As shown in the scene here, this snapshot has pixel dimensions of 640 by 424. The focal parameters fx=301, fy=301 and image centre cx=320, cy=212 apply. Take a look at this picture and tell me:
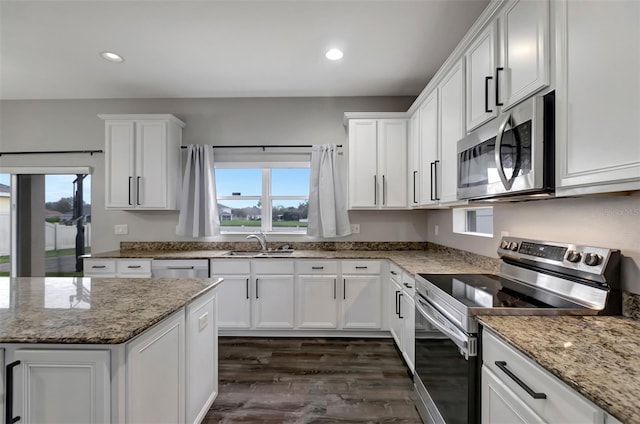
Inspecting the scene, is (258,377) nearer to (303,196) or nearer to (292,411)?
(292,411)

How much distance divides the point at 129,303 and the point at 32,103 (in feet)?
13.0

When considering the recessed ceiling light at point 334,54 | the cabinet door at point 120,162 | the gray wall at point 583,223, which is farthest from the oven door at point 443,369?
the cabinet door at point 120,162

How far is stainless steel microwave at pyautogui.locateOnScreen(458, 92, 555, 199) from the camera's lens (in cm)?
124

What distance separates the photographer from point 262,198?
3.77 meters

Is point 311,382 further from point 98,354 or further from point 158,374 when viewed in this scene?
point 98,354

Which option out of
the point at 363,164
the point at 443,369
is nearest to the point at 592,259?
the point at 443,369

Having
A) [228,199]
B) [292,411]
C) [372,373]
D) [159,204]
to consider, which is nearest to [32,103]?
[159,204]

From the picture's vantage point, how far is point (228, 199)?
3.78 metres

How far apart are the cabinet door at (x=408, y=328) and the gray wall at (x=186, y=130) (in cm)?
130

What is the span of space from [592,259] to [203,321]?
197 centimetres

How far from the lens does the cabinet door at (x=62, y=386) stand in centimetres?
106

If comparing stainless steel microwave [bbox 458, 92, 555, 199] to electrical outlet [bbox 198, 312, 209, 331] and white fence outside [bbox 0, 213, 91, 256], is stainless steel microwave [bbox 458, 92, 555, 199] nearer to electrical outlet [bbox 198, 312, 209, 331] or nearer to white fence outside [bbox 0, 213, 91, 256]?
electrical outlet [bbox 198, 312, 209, 331]

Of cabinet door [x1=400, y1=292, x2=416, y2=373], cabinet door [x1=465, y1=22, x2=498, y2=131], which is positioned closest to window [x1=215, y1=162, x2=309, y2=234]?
cabinet door [x1=400, y1=292, x2=416, y2=373]

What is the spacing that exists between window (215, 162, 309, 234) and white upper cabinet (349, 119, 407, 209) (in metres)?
0.75
